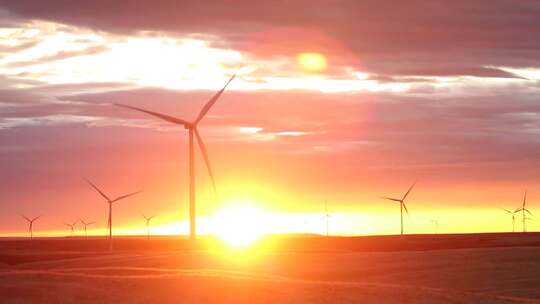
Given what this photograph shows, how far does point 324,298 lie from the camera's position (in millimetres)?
41844

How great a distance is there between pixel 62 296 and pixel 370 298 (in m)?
13.5

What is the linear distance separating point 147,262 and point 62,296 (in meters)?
49.5

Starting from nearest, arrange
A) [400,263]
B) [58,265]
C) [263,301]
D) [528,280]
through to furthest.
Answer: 1. [263,301]
2. [528,280]
3. [400,263]
4. [58,265]

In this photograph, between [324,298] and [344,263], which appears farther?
[344,263]

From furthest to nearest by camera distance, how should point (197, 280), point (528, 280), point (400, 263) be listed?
point (400, 263)
point (528, 280)
point (197, 280)

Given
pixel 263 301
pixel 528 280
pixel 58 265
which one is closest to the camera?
pixel 263 301

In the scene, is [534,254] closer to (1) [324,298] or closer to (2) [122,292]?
(1) [324,298]

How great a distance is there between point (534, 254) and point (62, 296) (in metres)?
57.4

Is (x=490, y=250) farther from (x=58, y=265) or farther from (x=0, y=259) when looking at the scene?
(x=0, y=259)

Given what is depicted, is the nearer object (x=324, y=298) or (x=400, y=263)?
(x=324, y=298)

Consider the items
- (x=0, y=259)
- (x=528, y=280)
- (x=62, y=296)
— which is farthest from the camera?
(x=0, y=259)

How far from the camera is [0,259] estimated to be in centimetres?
12481

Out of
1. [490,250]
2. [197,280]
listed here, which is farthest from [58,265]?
[197,280]

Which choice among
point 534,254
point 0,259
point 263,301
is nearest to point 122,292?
point 263,301
